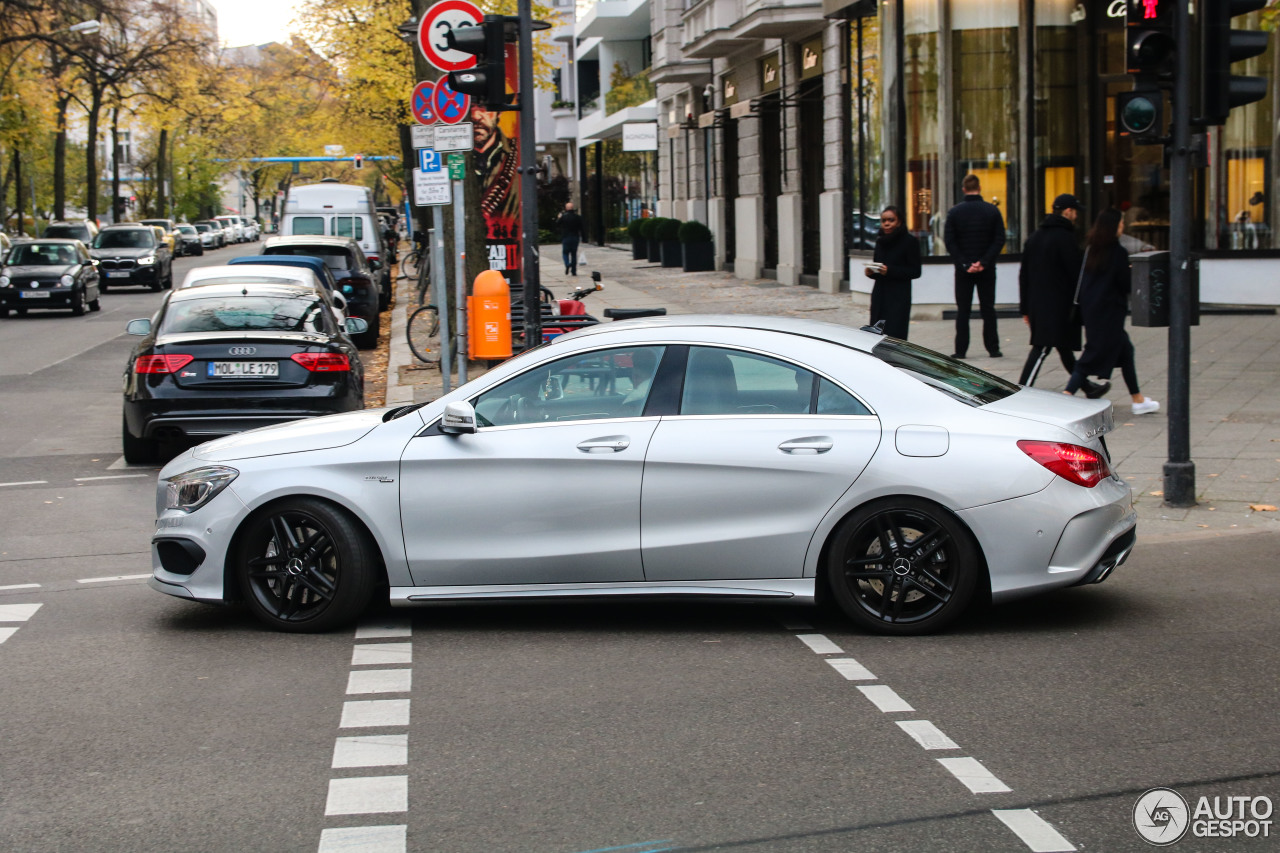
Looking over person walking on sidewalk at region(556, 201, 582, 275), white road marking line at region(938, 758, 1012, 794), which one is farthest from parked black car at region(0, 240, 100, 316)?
white road marking line at region(938, 758, 1012, 794)

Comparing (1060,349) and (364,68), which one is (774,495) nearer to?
(1060,349)

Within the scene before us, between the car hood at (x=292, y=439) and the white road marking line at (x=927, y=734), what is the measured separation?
285 centimetres

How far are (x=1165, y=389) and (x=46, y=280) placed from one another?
23.9m

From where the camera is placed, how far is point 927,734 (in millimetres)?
5137

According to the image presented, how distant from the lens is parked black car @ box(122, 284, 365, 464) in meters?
11.6

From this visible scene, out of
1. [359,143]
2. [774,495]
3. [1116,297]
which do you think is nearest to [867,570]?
[774,495]

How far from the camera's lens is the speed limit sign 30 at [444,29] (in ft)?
40.5

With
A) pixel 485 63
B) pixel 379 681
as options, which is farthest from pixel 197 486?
pixel 485 63

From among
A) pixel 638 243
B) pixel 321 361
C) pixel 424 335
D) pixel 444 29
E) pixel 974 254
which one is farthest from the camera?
pixel 638 243

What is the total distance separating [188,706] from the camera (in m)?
5.69

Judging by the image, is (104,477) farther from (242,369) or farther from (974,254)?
(974,254)

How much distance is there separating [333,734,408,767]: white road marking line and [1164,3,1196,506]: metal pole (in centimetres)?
577

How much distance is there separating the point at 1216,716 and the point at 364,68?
1604 inches

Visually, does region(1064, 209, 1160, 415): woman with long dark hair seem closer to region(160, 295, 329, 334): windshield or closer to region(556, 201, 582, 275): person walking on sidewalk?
region(160, 295, 329, 334): windshield
